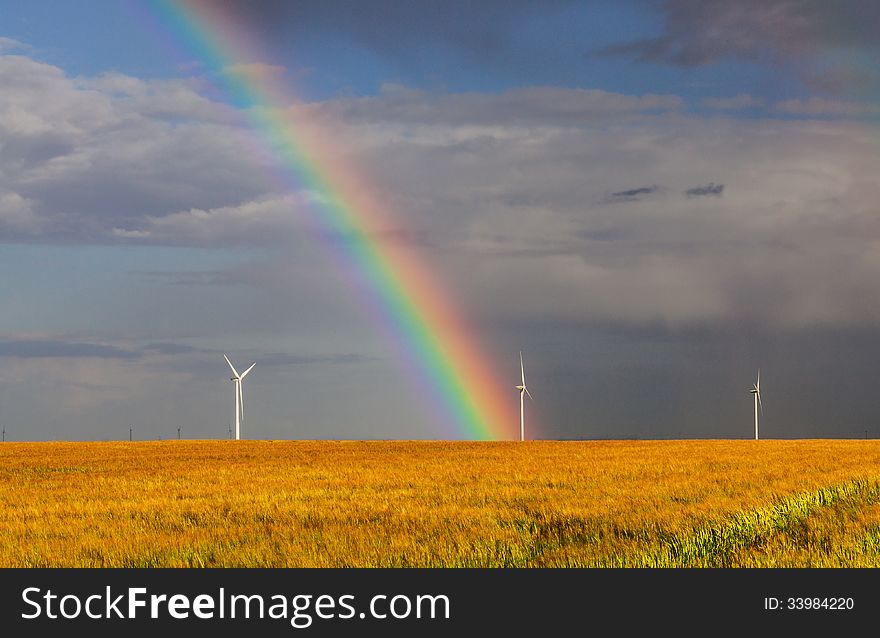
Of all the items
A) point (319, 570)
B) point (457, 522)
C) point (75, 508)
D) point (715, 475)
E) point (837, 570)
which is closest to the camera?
point (837, 570)

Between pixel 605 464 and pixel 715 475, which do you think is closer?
pixel 715 475

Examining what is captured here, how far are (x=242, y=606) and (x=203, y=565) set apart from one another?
4.42m

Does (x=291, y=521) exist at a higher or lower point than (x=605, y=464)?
lower

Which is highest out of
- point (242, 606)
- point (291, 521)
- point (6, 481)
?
point (6, 481)

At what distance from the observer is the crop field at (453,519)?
1719 centimetres

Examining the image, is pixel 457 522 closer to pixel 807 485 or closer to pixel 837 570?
pixel 837 570

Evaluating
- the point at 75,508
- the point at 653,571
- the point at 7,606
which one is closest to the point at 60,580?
the point at 7,606

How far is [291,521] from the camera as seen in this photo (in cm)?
2345

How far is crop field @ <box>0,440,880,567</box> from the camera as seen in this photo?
56.4ft

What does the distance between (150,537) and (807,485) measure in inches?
815

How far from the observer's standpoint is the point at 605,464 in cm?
4700

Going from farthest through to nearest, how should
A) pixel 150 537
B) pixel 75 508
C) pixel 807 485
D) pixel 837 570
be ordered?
pixel 807 485, pixel 75 508, pixel 150 537, pixel 837 570

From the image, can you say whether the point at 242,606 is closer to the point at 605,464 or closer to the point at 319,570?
the point at 319,570

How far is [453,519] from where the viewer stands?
74.9 feet
